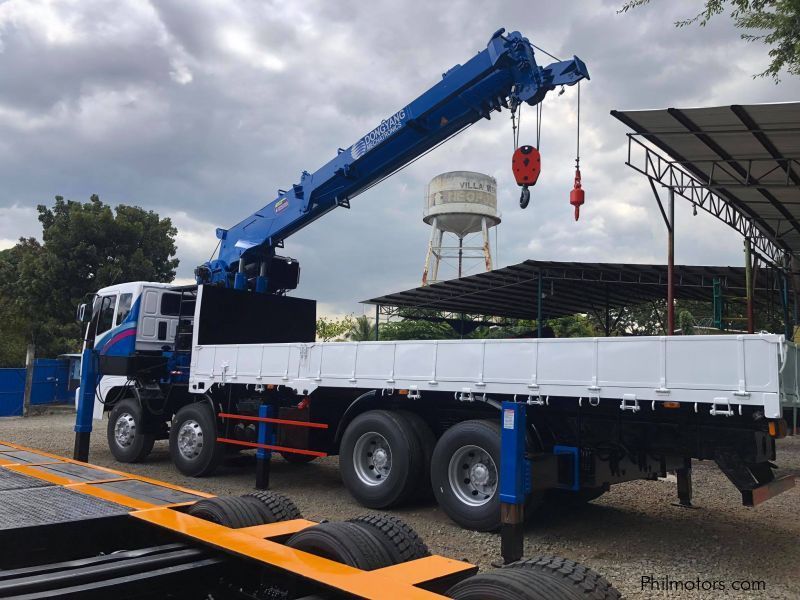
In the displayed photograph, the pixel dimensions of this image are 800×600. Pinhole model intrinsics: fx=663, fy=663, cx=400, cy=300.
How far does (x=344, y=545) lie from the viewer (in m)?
2.78

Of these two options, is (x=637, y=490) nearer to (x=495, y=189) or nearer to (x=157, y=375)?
(x=157, y=375)

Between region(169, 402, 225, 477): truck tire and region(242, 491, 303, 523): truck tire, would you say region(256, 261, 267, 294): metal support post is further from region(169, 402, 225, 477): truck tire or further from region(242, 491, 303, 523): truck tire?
region(242, 491, 303, 523): truck tire

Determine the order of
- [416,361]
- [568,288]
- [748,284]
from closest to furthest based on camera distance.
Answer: [416,361], [748,284], [568,288]

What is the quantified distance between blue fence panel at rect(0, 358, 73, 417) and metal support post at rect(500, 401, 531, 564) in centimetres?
2082

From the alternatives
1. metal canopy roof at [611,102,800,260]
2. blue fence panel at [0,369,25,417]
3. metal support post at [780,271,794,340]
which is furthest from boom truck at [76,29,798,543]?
blue fence panel at [0,369,25,417]

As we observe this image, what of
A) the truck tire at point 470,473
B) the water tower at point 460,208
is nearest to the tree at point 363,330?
the water tower at point 460,208

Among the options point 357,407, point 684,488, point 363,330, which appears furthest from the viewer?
point 363,330

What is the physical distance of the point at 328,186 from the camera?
1131 cm

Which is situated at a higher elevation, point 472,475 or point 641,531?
point 472,475

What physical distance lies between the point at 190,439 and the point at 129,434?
1.80 meters

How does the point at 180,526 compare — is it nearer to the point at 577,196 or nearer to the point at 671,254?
the point at 577,196

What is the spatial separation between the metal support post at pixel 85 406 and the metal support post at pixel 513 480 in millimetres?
8026

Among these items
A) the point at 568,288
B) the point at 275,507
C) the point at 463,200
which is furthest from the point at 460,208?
the point at 275,507

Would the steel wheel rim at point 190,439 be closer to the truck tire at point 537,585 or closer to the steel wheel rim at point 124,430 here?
the steel wheel rim at point 124,430
